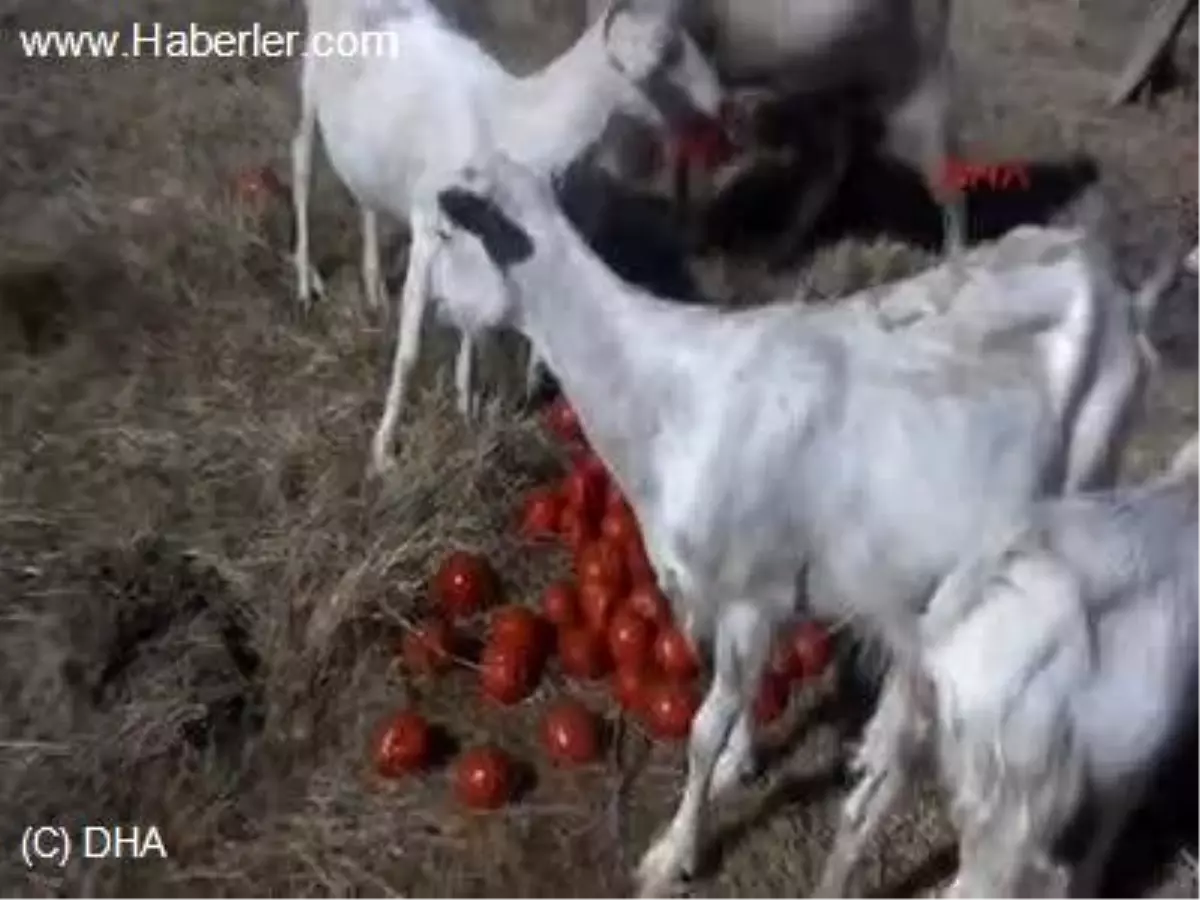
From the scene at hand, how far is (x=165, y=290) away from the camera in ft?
21.4

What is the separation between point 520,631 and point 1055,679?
1.73m

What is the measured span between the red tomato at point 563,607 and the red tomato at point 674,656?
273mm

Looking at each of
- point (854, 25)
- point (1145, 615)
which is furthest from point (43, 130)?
point (1145, 615)

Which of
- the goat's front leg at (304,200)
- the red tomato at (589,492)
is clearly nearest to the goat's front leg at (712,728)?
the red tomato at (589,492)

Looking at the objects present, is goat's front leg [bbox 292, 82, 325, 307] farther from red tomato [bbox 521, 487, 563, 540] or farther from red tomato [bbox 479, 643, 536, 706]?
red tomato [bbox 479, 643, 536, 706]

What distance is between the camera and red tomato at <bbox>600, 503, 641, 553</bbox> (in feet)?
17.3

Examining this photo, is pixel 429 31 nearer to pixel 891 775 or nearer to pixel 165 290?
pixel 165 290

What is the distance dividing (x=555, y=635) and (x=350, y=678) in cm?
51

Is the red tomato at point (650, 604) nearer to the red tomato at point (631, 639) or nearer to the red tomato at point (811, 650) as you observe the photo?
the red tomato at point (631, 639)

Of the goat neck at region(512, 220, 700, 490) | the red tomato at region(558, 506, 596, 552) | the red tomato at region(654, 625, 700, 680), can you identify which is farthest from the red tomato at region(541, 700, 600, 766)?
the goat neck at region(512, 220, 700, 490)

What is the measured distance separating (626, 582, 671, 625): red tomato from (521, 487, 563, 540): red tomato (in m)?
0.44

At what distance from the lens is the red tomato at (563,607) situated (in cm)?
523

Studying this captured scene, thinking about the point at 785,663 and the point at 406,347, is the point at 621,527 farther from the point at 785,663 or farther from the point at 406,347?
the point at 406,347

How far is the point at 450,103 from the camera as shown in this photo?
5.82 meters
